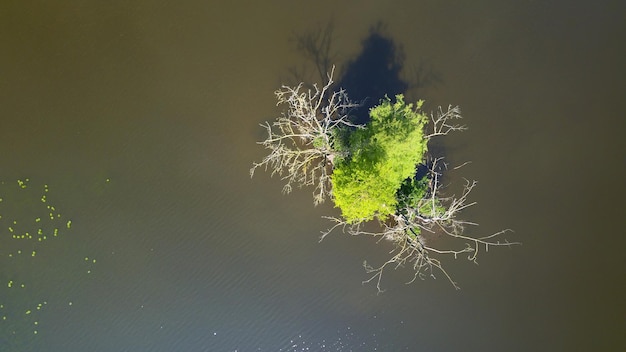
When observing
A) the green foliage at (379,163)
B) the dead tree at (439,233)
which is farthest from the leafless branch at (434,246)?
the green foliage at (379,163)

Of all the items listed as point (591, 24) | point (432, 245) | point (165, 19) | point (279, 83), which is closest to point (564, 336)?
point (432, 245)

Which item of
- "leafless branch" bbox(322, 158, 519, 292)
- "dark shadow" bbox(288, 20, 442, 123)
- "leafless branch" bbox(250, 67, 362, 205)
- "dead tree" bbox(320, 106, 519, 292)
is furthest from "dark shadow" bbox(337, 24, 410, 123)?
"leafless branch" bbox(322, 158, 519, 292)

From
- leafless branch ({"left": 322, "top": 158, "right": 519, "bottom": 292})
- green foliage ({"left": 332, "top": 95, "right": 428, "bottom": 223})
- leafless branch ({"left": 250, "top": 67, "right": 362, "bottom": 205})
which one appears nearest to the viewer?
green foliage ({"left": 332, "top": 95, "right": 428, "bottom": 223})

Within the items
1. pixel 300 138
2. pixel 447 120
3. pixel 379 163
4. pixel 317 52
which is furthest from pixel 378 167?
pixel 317 52

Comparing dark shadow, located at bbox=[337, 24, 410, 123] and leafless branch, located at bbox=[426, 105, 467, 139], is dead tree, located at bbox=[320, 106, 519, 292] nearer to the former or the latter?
leafless branch, located at bbox=[426, 105, 467, 139]

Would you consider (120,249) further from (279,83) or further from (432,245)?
(432,245)

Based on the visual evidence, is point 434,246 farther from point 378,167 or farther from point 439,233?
point 378,167

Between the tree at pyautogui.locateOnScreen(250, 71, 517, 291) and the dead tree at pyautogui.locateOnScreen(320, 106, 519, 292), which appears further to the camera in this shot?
the dead tree at pyautogui.locateOnScreen(320, 106, 519, 292)

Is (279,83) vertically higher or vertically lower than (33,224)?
higher
